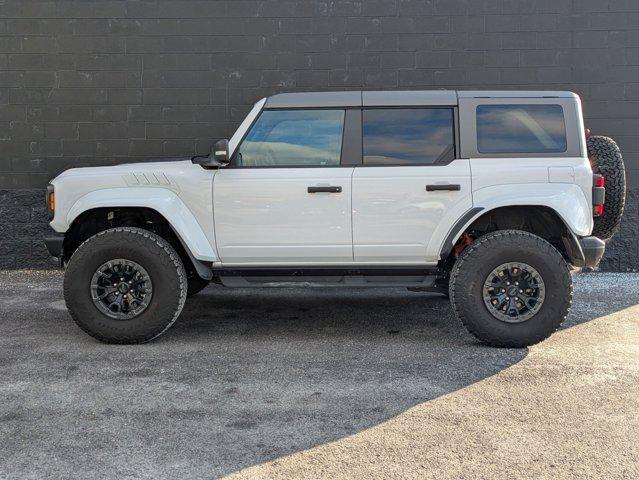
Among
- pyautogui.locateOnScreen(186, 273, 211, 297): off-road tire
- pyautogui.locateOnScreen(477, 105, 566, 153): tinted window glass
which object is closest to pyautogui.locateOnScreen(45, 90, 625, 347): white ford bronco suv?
pyautogui.locateOnScreen(477, 105, 566, 153): tinted window glass

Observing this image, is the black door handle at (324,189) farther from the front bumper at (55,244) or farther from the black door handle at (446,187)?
the front bumper at (55,244)

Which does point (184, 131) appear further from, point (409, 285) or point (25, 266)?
point (409, 285)

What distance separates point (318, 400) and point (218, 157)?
2.09 m

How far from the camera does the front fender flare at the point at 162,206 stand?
495cm

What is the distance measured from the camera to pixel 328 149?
5039mm

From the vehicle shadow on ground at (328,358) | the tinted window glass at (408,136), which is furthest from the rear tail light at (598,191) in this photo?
the vehicle shadow on ground at (328,358)

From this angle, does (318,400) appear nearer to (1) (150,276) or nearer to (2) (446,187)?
(1) (150,276)

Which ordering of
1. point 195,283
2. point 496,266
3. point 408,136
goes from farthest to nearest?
point 195,283 → point 408,136 → point 496,266

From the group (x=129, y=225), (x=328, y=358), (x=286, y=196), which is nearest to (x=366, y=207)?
(x=286, y=196)

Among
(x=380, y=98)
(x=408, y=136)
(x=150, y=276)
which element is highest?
(x=380, y=98)

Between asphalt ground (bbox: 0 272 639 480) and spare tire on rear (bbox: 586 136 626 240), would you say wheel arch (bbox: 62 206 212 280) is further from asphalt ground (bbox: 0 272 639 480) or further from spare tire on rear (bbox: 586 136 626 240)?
spare tire on rear (bbox: 586 136 626 240)

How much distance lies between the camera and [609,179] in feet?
16.6

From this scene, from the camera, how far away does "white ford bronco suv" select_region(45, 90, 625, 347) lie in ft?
15.8

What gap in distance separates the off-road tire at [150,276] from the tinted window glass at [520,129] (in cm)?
260
